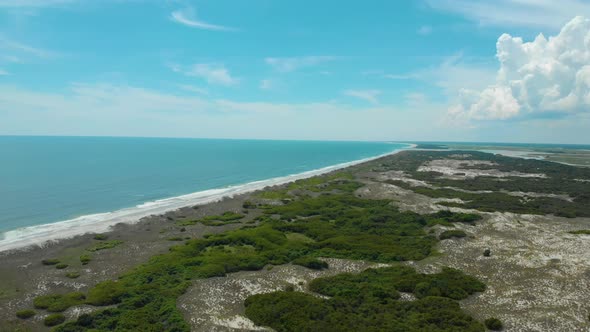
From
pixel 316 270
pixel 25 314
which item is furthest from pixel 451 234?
pixel 25 314

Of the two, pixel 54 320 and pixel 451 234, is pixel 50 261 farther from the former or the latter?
pixel 451 234

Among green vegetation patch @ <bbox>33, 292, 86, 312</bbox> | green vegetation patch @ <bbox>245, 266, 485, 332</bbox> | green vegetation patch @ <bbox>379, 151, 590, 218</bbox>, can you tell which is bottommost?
green vegetation patch @ <bbox>33, 292, 86, 312</bbox>

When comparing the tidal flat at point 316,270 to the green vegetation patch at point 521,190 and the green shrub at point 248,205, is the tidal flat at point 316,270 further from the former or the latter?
the green shrub at point 248,205

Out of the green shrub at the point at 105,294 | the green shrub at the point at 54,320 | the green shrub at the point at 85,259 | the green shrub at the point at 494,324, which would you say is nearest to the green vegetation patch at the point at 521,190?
the green shrub at the point at 494,324

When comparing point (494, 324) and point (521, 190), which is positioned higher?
point (521, 190)

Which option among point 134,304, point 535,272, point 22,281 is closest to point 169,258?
point 134,304

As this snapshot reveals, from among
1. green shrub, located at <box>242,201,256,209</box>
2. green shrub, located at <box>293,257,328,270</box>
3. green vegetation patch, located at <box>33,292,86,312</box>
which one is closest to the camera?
green vegetation patch, located at <box>33,292,86,312</box>

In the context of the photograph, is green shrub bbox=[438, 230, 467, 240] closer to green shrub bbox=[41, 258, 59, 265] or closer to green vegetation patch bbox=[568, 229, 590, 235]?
green vegetation patch bbox=[568, 229, 590, 235]

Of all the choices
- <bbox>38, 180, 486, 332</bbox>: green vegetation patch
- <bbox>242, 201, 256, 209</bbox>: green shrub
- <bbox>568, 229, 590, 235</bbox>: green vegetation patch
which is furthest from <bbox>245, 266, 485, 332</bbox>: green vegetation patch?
<bbox>242, 201, 256, 209</bbox>: green shrub
